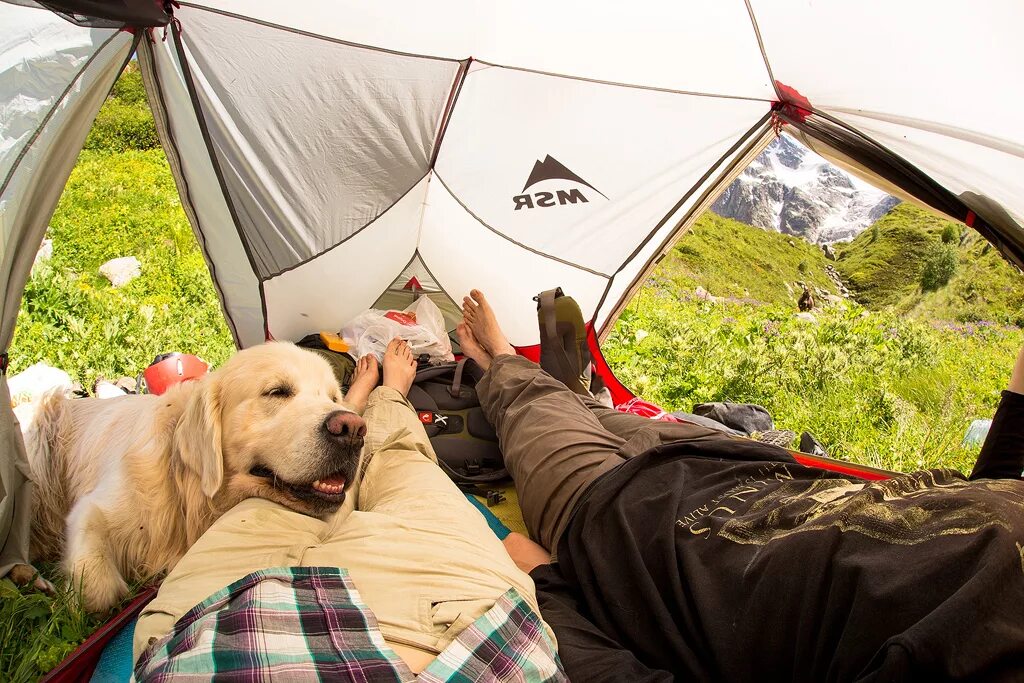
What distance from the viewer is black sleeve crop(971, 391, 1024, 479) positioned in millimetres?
2625

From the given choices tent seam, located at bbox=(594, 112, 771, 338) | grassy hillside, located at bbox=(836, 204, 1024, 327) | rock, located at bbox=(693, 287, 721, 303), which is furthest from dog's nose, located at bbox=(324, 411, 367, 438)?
grassy hillside, located at bbox=(836, 204, 1024, 327)

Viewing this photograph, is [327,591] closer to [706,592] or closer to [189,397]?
[706,592]

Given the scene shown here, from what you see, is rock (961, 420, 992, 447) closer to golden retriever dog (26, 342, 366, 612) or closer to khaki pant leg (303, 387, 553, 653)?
khaki pant leg (303, 387, 553, 653)

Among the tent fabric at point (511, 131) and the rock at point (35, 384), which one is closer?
the rock at point (35, 384)

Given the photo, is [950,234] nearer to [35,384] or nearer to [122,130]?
[35,384]

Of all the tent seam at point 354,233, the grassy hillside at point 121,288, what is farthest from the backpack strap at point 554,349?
the grassy hillside at point 121,288

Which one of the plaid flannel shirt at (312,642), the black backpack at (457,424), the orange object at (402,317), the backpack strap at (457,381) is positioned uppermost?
the plaid flannel shirt at (312,642)

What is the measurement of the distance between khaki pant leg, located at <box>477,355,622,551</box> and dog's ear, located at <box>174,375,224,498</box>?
41.4 inches

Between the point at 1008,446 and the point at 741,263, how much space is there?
7.07 meters

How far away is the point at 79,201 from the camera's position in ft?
22.6

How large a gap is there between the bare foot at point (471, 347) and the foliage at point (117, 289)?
157cm

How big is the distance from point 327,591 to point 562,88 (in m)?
3.01

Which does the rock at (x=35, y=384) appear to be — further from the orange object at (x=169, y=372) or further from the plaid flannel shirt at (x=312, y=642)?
the plaid flannel shirt at (x=312, y=642)

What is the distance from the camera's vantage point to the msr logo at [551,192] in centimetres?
403
